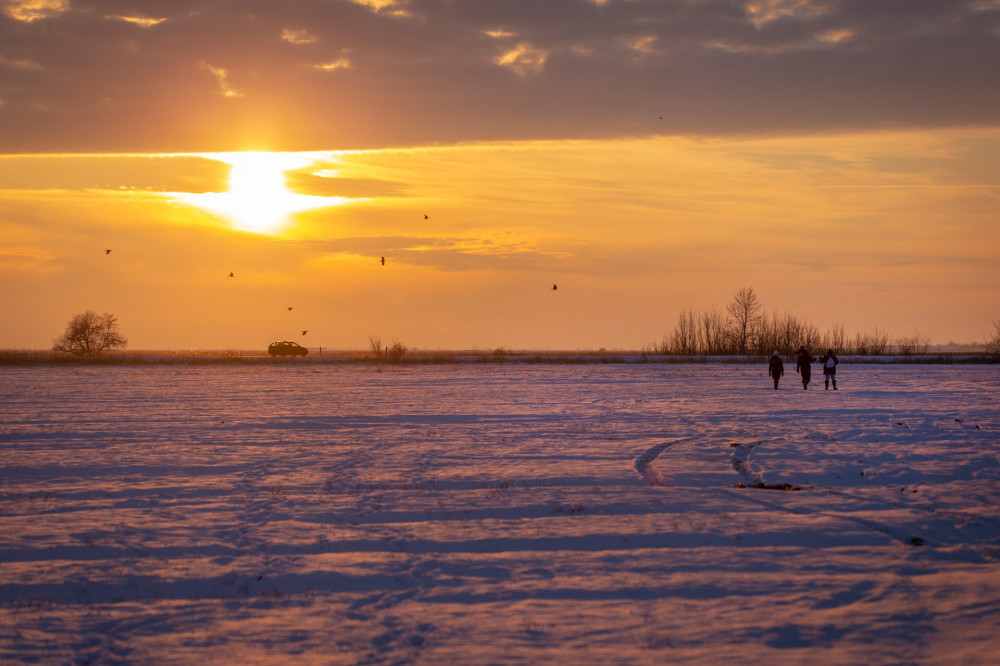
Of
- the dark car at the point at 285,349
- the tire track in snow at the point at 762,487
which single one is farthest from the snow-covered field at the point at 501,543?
the dark car at the point at 285,349

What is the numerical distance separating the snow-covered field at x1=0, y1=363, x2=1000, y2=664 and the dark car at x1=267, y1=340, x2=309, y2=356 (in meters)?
68.2

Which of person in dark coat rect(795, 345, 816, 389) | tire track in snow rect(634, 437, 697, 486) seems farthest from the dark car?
tire track in snow rect(634, 437, 697, 486)

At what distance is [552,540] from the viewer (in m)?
10.4

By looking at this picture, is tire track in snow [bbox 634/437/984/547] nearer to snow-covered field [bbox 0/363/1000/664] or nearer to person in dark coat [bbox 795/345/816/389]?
snow-covered field [bbox 0/363/1000/664]

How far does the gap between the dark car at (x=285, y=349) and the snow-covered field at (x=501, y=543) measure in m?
68.2

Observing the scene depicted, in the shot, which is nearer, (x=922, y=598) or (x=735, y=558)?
(x=922, y=598)

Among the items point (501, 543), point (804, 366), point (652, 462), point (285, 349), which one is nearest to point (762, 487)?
point (652, 462)

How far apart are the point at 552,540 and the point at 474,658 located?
141 inches

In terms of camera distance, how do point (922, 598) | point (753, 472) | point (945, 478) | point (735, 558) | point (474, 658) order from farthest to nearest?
1. point (753, 472)
2. point (945, 478)
3. point (735, 558)
4. point (922, 598)
5. point (474, 658)

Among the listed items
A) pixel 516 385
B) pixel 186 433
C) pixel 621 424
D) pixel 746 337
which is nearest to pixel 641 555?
pixel 621 424

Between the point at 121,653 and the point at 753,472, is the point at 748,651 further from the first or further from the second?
the point at 753,472

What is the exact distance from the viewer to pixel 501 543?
10258 mm

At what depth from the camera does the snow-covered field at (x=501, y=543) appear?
738cm

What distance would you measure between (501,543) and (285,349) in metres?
Answer: 82.3
